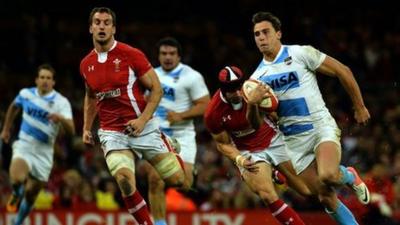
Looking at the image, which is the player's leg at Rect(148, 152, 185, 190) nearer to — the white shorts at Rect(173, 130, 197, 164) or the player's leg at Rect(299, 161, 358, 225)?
the player's leg at Rect(299, 161, 358, 225)

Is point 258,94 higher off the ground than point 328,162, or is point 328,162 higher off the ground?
point 258,94

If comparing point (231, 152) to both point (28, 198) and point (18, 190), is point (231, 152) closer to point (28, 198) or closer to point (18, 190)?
point (28, 198)

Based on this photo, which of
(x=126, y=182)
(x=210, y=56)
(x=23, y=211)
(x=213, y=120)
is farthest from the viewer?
(x=210, y=56)

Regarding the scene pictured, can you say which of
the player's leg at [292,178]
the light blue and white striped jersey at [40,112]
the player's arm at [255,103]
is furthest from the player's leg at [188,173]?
the player's arm at [255,103]

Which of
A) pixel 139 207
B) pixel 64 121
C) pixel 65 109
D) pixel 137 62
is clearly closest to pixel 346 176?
pixel 139 207

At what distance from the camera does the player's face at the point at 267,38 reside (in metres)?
10.9

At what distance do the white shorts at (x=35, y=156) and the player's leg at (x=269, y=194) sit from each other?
4.49 metres

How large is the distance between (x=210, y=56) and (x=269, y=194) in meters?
10.1

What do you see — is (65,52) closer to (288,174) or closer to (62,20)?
(62,20)

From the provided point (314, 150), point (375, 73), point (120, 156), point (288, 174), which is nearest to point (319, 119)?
point (314, 150)

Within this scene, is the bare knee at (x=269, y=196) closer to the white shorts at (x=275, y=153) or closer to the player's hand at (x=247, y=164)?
the player's hand at (x=247, y=164)

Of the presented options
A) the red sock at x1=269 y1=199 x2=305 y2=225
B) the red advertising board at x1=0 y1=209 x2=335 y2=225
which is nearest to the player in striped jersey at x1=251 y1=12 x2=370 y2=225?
the red sock at x1=269 y1=199 x2=305 y2=225

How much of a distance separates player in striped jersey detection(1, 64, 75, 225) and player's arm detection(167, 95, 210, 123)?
5.83 feet

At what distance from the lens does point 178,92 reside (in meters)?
13.5
